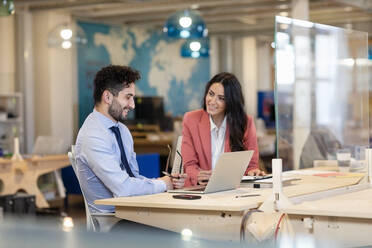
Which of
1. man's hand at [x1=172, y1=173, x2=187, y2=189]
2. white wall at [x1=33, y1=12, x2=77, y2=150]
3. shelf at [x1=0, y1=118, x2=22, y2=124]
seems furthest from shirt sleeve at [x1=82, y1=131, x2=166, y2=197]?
white wall at [x1=33, y1=12, x2=77, y2=150]

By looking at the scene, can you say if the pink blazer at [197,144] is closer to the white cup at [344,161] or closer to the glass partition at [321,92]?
the white cup at [344,161]

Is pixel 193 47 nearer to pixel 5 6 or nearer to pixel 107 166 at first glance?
pixel 5 6

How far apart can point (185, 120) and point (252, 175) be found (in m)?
0.61

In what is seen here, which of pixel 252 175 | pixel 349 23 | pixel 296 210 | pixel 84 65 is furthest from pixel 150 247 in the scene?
pixel 349 23

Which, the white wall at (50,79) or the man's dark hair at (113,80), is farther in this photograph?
the white wall at (50,79)

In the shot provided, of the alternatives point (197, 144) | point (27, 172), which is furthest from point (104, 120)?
point (27, 172)

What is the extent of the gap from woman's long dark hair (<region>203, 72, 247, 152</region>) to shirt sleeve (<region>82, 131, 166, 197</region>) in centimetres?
108

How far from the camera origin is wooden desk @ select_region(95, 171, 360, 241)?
329 centimetres

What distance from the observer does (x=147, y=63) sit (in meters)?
16.0

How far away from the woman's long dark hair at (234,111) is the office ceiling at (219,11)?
7235 millimetres

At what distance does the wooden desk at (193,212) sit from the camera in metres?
3.29

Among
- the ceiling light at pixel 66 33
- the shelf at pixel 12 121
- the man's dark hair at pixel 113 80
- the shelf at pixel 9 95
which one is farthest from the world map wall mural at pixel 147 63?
the man's dark hair at pixel 113 80

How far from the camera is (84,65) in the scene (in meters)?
14.3

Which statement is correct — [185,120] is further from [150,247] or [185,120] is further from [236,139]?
[150,247]
